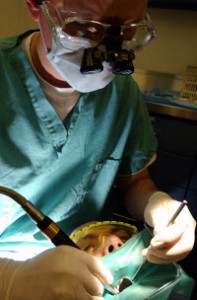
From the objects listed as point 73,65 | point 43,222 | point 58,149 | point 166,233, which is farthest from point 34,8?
point 166,233

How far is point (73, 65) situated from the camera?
28.6 inches

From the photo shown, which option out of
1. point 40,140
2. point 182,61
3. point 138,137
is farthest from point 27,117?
point 182,61

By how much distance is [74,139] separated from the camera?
0.86 metres

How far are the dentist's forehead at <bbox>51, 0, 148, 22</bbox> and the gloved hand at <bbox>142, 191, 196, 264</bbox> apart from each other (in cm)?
49

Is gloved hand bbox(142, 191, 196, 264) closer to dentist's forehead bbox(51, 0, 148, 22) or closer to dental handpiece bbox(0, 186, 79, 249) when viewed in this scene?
dental handpiece bbox(0, 186, 79, 249)

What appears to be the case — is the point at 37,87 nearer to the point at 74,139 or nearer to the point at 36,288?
the point at 74,139

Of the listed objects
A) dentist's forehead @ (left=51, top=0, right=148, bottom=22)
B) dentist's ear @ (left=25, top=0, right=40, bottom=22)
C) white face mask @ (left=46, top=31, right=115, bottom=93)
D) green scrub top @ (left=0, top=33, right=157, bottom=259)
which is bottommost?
green scrub top @ (left=0, top=33, right=157, bottom=259)

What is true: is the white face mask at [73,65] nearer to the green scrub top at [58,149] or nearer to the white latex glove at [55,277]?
the green scrub top at [58,149]

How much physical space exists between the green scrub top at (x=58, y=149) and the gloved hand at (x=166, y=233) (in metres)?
0.16

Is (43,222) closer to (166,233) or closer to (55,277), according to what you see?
(55,277)

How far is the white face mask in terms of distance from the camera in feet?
2.21

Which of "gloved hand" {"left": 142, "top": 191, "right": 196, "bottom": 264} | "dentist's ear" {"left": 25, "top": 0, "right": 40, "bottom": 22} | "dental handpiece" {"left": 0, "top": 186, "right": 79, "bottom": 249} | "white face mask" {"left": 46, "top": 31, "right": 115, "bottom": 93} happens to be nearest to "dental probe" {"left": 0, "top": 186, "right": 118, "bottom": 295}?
"dental handpiece" {"left": 0, "top": 186, "right": 79, "bottom": 249}

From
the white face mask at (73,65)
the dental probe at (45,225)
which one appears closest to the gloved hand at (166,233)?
the dental probe at (45,225)

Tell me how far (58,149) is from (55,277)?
1.19ft
